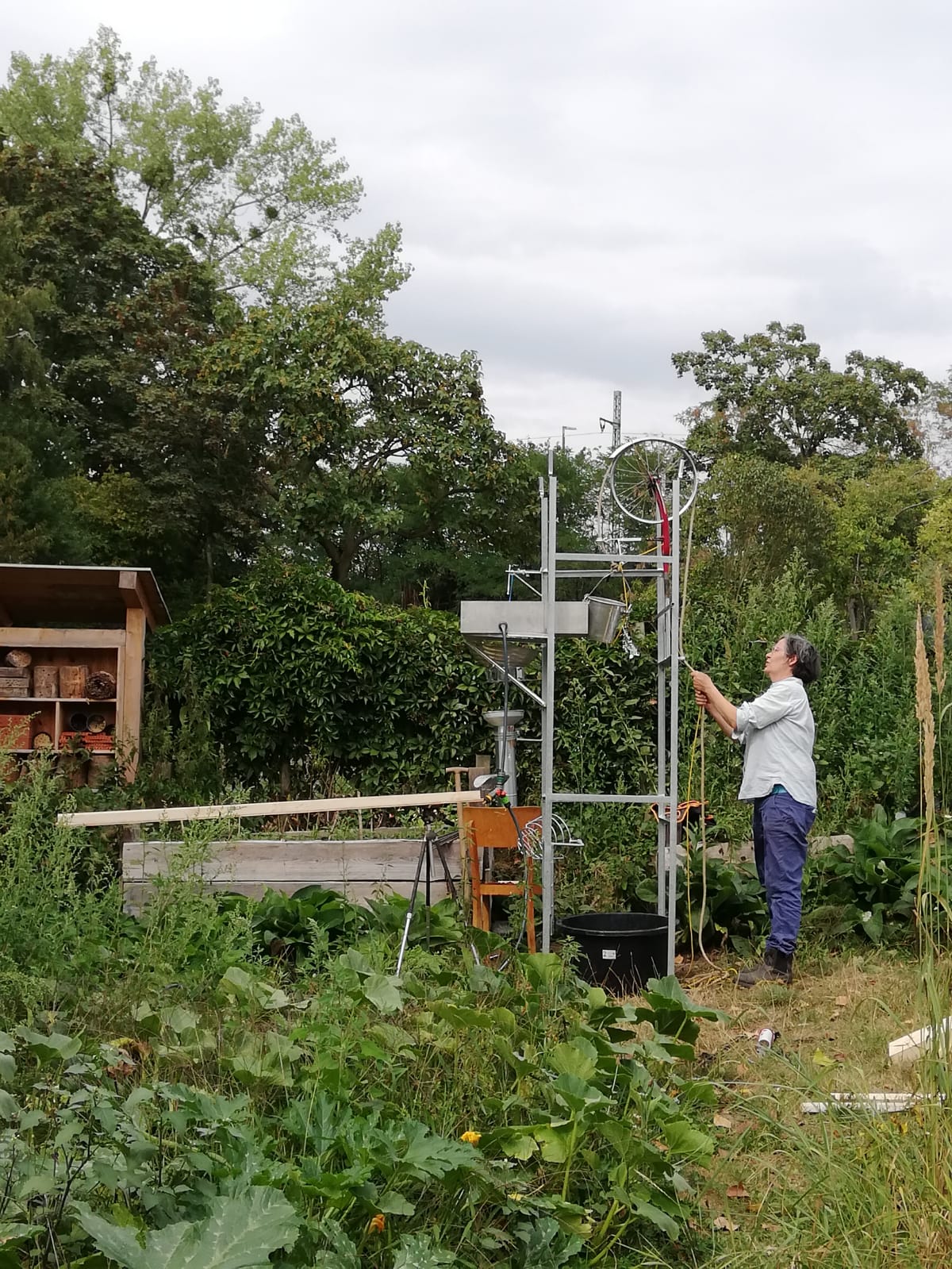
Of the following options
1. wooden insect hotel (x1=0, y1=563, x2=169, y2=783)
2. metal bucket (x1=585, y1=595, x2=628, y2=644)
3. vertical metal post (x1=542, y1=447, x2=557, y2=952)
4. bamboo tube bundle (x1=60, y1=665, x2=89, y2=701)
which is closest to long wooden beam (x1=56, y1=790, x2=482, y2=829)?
vertical metal post (x1=542, y1=447, x2=557, y2=952)

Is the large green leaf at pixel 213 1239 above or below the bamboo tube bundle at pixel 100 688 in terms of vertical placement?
below

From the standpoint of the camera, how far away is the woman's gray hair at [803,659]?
4832 mm

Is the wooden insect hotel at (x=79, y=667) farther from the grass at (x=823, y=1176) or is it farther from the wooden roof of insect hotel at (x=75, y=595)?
the grass at (x=823, y=1176)

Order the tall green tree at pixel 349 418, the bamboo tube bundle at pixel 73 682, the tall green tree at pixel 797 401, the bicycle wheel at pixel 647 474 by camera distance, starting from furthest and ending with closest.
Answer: the tall green tree at pixel 797 401 → the tall green tree at pixel 349 418 → the bamboo tube bundle at pixel 73 682 → the bicycle wheel at pixel 647 474

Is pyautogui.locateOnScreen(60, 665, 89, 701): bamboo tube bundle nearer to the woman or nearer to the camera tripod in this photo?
the camera tripod

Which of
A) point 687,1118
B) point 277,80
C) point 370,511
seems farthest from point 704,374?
point 687,1118

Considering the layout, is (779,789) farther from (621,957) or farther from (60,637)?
(60,637)

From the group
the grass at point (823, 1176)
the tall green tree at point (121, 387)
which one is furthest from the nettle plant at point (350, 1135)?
the tall green tree at point (121, 387)

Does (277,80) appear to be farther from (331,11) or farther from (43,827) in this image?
(43,827)

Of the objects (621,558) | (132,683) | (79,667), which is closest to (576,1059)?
(621,558)

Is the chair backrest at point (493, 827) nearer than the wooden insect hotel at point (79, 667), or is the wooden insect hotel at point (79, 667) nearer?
the chair backrest at point (493, 827)

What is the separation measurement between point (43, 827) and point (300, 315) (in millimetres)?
12135

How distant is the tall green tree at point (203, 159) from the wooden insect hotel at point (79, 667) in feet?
54.8

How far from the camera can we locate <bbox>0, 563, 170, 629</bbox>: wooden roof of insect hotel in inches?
303
